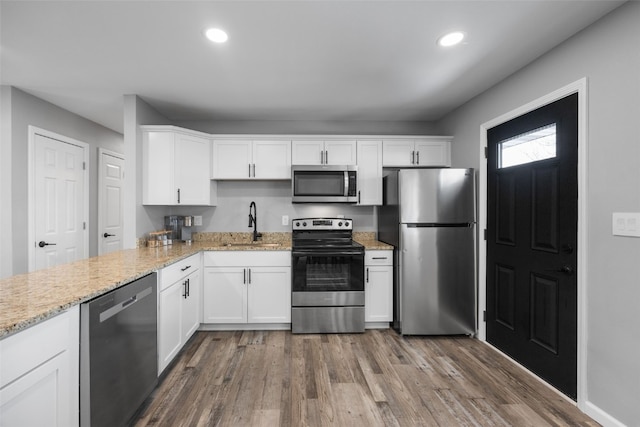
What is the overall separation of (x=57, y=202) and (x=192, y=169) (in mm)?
1535

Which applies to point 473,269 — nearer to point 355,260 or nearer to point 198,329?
point 355,260

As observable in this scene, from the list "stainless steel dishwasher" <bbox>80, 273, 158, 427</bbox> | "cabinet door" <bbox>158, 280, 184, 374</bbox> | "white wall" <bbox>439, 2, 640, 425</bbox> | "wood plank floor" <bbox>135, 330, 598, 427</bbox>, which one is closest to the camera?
"stainless steel dishwasher" <bbox>80, 273, 158, 427</bbox>

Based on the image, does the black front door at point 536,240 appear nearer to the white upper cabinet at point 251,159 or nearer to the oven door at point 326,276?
the oven door at point 326,276

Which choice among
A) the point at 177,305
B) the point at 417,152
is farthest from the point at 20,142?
the point at 417,152

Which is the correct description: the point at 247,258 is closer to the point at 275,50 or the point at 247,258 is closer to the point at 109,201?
the point at 275,50

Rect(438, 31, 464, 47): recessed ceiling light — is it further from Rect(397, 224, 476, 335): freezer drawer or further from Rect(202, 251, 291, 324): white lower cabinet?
Rect(202, 251, 291, 324): white lower cabinet

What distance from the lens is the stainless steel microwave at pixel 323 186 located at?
3.32 m

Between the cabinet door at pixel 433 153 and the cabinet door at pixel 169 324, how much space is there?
2887 mm

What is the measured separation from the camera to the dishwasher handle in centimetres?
146

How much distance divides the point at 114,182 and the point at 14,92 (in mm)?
1596

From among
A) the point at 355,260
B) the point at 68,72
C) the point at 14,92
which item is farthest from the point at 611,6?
the point at 14,92

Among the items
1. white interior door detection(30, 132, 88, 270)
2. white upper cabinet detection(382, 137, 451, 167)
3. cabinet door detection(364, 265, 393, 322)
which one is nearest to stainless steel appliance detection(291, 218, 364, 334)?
cabinet door detection(364, 265, 393, 322)

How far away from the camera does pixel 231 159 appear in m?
3.40

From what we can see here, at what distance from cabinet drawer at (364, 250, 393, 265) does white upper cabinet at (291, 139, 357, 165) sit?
42.6 inches
